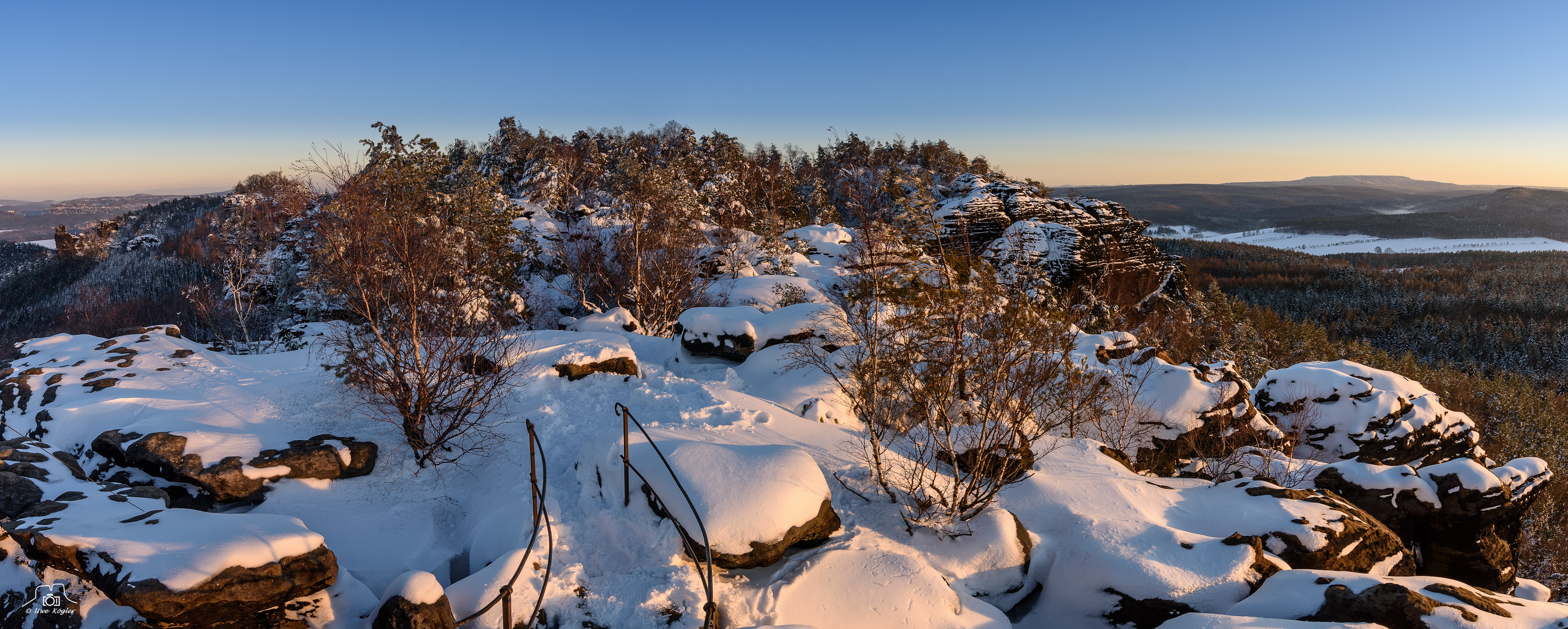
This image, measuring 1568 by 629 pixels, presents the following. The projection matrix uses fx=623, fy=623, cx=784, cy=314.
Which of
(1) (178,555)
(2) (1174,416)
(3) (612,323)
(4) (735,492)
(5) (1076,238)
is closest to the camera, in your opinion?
(1) (178,555)

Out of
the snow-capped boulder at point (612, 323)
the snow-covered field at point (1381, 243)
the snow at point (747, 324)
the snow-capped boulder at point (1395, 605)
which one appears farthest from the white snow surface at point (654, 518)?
the snow-covered field at point (1381, 243)

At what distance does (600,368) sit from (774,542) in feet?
24.5

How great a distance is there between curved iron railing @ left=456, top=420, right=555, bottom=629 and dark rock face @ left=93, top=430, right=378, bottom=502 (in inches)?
108

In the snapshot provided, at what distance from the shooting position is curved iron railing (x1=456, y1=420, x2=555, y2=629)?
459 centimetres

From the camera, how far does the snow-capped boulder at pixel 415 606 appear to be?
602 centimetres

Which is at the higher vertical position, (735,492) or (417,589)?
(735,492)

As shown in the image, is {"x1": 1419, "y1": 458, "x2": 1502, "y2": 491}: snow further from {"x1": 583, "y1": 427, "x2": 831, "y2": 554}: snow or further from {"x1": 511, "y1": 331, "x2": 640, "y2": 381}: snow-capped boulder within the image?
{"x1": 511, "y1": 331, "x2": 640, "y2": 381}: snow-capped boulder

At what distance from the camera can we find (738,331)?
1645 cm

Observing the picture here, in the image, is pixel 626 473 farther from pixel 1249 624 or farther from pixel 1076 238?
pixel 1076 238

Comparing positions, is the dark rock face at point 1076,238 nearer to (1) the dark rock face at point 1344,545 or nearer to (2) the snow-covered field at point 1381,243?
(1) the dark rock face at point 1344,545

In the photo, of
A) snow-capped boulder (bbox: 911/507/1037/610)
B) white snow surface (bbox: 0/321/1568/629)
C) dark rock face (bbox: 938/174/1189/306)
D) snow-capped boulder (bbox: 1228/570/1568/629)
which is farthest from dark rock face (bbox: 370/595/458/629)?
dark rock face (bbox: 938/174/1189/306)

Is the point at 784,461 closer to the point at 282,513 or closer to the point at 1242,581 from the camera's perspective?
the point at 1242,581

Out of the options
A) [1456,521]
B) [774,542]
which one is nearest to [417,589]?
[774,542]

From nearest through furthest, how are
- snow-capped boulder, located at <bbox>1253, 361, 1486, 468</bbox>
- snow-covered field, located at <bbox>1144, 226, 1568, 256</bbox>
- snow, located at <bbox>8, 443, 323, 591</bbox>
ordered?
snow, located at <bbox>8, 443, 323, 591</bbox>, snow-capped boulder, located at <bbox>1253, 361, 1486, 468</bbox>, snow-covered field, located at <bbox>1144, 226, 1568, 256</bbox>
